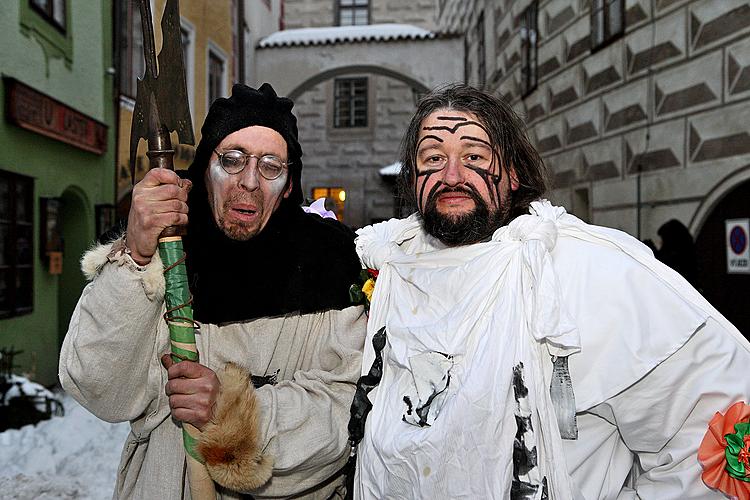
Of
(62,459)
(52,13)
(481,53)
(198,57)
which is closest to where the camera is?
(62,459)

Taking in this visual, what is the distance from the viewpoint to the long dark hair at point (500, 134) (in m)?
2.18

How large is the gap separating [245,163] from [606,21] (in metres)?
5.91

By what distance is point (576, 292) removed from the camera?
6.01ft

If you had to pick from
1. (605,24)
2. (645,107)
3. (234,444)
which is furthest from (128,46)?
(234,444)

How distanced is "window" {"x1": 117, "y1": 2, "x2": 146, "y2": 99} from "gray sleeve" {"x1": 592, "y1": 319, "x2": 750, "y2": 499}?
285 inches

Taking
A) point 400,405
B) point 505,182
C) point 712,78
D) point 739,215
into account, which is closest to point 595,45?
point 712,78

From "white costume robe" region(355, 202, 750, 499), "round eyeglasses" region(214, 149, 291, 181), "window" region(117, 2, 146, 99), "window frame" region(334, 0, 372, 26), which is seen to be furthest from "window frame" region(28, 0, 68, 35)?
"window frame" region(334, 0, 372, 26)

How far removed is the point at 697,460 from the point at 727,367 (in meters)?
0.23

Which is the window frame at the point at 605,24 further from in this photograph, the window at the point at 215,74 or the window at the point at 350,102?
the window at the point at 350,102

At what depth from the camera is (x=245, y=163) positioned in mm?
2240

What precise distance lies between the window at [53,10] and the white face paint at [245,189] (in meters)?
4.90

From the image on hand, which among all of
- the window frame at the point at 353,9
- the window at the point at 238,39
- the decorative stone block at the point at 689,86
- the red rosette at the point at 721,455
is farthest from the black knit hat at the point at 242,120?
the window frame at the point at 353,9

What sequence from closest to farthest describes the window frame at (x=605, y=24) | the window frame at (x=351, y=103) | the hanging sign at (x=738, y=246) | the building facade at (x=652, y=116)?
1. the hanging sign at (x=738, y=246)
2. the building facade at (x=652, y=116)
3. the window frame at (x=605, y=24)
4. the window frame at (x=351, y=103)

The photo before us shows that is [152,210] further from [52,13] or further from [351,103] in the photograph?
[351,103]
